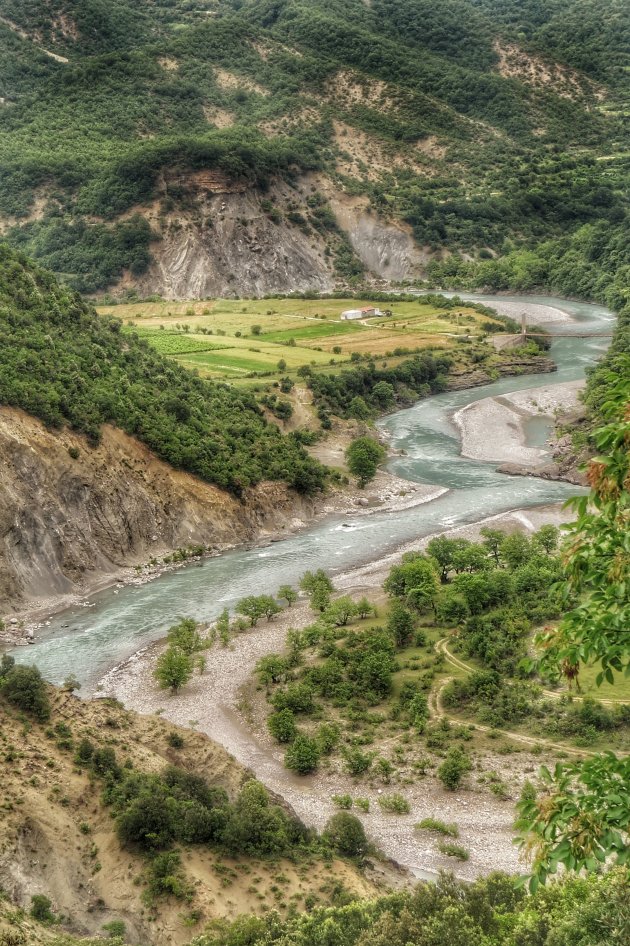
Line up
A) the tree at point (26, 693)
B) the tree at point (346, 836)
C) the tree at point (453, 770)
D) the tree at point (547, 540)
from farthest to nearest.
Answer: the tree at point (547, 540) < the tree at point (453, 770) < the tree at point (26, 693) < the tree at point (346, 836)

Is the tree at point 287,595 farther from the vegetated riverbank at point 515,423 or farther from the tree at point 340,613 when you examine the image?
the vegetated riverbank at point 515,423

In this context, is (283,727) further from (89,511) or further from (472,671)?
(89,511)

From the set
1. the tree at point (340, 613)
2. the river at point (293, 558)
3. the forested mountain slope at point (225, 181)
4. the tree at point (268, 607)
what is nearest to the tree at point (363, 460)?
the river at point (293, 558)

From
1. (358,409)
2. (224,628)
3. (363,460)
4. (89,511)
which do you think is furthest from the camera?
(358,409)

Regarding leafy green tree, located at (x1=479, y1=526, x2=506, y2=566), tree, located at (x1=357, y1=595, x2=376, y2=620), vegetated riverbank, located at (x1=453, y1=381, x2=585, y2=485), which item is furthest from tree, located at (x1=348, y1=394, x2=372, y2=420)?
tree, located at (x1=357, y1=595, x2=376, y2=620)

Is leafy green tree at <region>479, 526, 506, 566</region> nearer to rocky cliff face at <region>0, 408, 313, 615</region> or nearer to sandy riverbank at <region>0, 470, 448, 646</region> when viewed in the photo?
sandy riverbank at <region>0, 470, 448, 646</region>

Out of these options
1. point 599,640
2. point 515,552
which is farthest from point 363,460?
point 599,640
